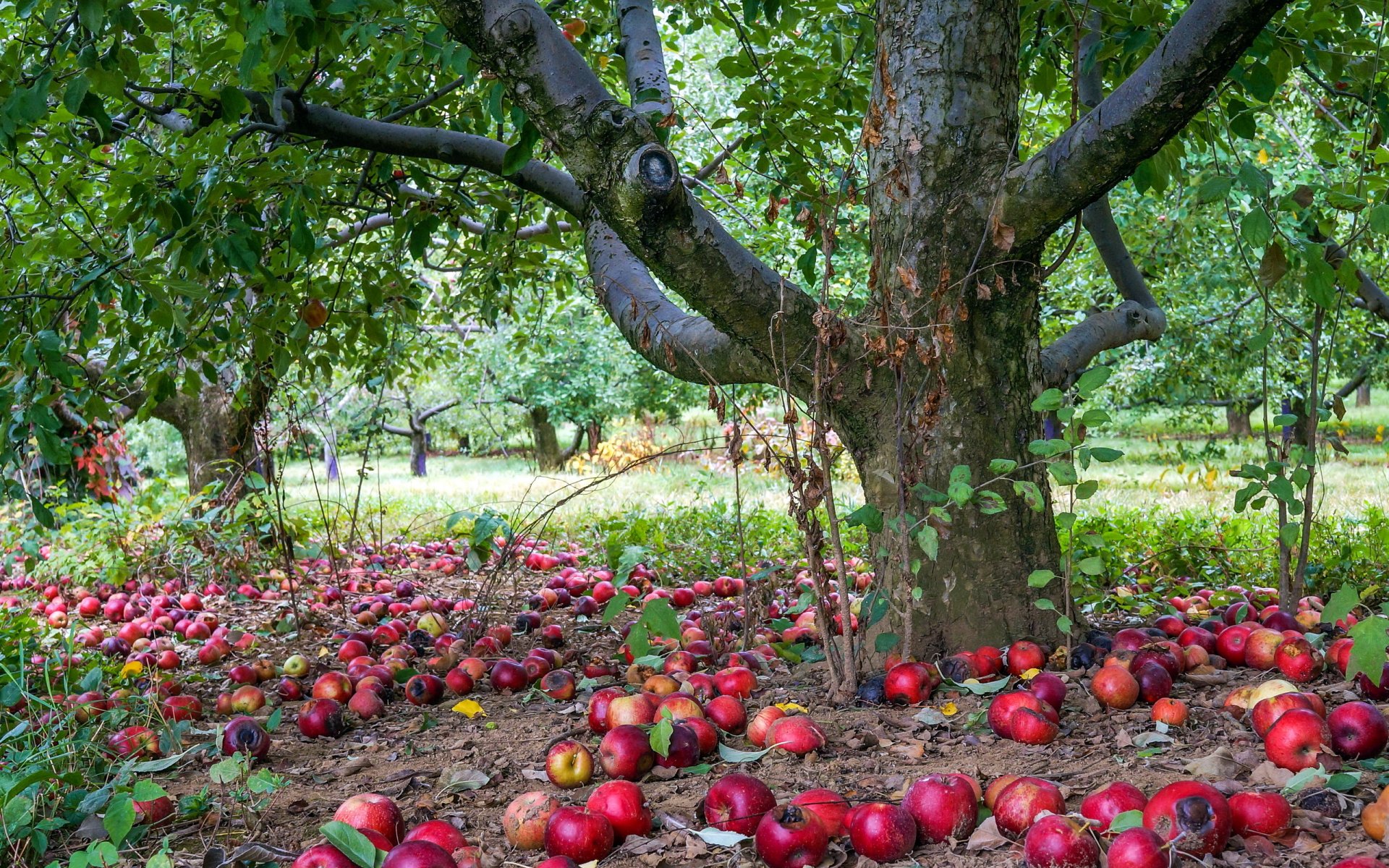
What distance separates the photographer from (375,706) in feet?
10.2

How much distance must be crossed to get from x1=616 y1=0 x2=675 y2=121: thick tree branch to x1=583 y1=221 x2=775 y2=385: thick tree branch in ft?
1.64

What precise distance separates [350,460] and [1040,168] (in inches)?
1037

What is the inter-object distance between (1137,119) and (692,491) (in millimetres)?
9589

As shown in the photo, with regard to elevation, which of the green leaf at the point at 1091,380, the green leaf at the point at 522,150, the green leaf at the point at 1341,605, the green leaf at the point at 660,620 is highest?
the green leaf at the point at 522,150

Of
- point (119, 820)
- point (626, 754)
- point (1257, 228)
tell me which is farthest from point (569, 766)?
point (1257, 228)

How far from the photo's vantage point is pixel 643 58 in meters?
3.78

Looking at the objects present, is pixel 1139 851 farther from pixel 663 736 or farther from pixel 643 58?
pixel 643 58

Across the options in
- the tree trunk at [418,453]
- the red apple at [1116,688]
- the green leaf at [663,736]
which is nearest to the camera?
the green leaf at [663,736]

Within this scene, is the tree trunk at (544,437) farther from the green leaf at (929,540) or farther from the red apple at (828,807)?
the red apple at (828,807)

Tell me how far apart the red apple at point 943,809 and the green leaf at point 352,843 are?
99cm

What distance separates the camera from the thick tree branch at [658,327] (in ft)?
10.0

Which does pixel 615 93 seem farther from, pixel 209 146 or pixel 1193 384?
pixel 1193 384

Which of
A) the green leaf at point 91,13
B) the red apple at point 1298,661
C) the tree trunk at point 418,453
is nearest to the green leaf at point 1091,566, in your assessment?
the red apple at point 1298,661

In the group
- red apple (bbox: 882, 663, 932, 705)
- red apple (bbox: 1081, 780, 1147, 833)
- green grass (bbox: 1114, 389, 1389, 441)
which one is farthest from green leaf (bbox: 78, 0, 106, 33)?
green grass (bbox: 1114, 389, 1389, 441)
